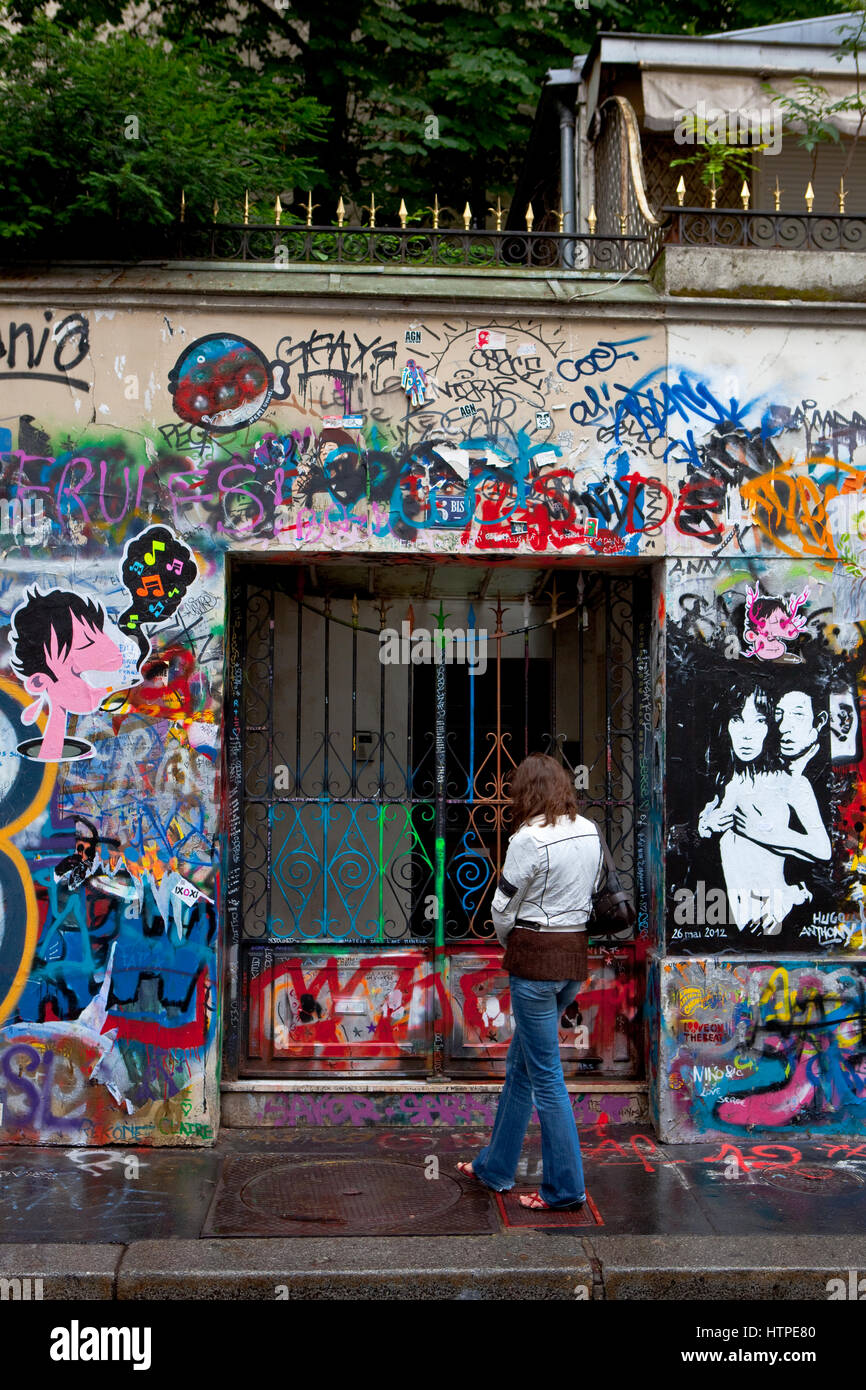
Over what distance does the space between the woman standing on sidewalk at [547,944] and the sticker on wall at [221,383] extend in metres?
2.50

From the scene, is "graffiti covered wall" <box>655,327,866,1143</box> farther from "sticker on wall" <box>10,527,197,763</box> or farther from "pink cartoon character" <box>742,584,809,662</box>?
"sticker on wall" <box>10,527,197,763</box>

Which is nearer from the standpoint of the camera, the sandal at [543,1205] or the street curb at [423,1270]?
the street curb at [423,1270]

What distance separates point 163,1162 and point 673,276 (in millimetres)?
5307

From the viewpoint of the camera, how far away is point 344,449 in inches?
229

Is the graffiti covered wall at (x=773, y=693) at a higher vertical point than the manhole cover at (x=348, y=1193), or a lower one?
higher

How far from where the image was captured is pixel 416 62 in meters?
12.3

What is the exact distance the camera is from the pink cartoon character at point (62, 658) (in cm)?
571

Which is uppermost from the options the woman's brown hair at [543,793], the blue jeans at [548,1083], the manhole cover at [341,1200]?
the woman's brown hair at [543,793]

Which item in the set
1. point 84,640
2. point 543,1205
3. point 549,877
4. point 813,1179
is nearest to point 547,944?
point 549,877

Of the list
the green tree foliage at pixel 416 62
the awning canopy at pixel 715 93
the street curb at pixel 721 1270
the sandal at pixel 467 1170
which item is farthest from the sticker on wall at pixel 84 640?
the green tree foliage at pixel 416 62

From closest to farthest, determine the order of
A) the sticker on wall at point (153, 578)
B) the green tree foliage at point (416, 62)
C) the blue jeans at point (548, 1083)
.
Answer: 1. the blue jeans at point (548, 1083)
2. the sticker on wall at point (153, 578)
3. the green tree foliage at point (416, 62)

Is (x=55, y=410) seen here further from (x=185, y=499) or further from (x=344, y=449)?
(x=344, y=449)

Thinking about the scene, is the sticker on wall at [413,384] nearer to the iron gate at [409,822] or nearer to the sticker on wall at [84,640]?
the iron gate at [409,822]
